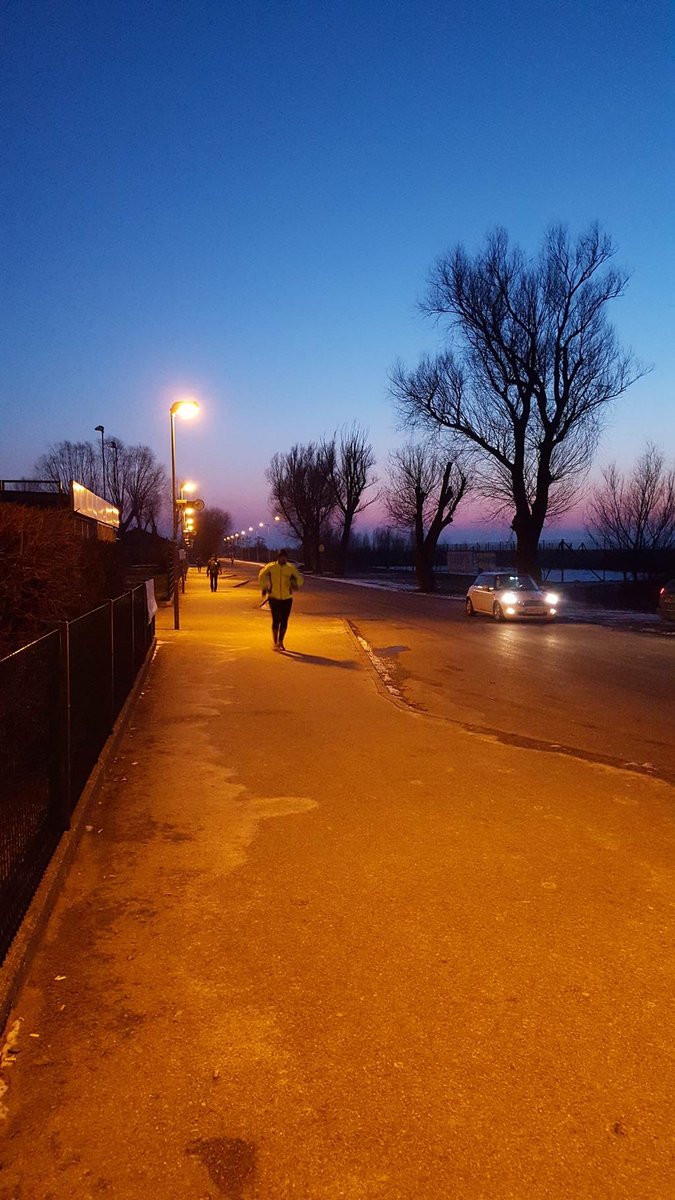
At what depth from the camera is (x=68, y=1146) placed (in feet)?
8.79

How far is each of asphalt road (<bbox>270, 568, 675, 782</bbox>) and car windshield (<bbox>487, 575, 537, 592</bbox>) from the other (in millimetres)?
1589

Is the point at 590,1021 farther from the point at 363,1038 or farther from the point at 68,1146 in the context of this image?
the point at 68,1146

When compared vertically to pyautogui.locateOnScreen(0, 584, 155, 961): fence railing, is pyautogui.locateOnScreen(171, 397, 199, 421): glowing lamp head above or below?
above

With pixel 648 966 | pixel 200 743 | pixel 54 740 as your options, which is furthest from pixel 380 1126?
pixel 200 743

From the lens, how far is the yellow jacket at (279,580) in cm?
1541

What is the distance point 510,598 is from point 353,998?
21266 mm

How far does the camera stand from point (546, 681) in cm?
1298

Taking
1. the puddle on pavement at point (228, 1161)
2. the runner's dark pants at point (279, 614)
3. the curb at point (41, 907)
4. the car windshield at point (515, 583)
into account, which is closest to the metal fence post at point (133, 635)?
the curb at point (41, 907)

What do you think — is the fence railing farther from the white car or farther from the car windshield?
the car windshield

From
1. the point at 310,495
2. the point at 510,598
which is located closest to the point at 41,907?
the point at 510,598

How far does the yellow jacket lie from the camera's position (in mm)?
15414

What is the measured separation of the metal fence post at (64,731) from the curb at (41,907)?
0.47 feet

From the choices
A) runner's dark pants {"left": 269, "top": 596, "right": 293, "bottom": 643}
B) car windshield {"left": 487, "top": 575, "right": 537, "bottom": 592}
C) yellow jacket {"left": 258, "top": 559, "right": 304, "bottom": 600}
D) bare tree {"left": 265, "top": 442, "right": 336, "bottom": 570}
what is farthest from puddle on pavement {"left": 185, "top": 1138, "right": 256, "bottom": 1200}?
bare tree {"left": 265, "top": 442, "right": 336, "bottom": 570}

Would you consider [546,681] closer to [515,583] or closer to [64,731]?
[64,731]
